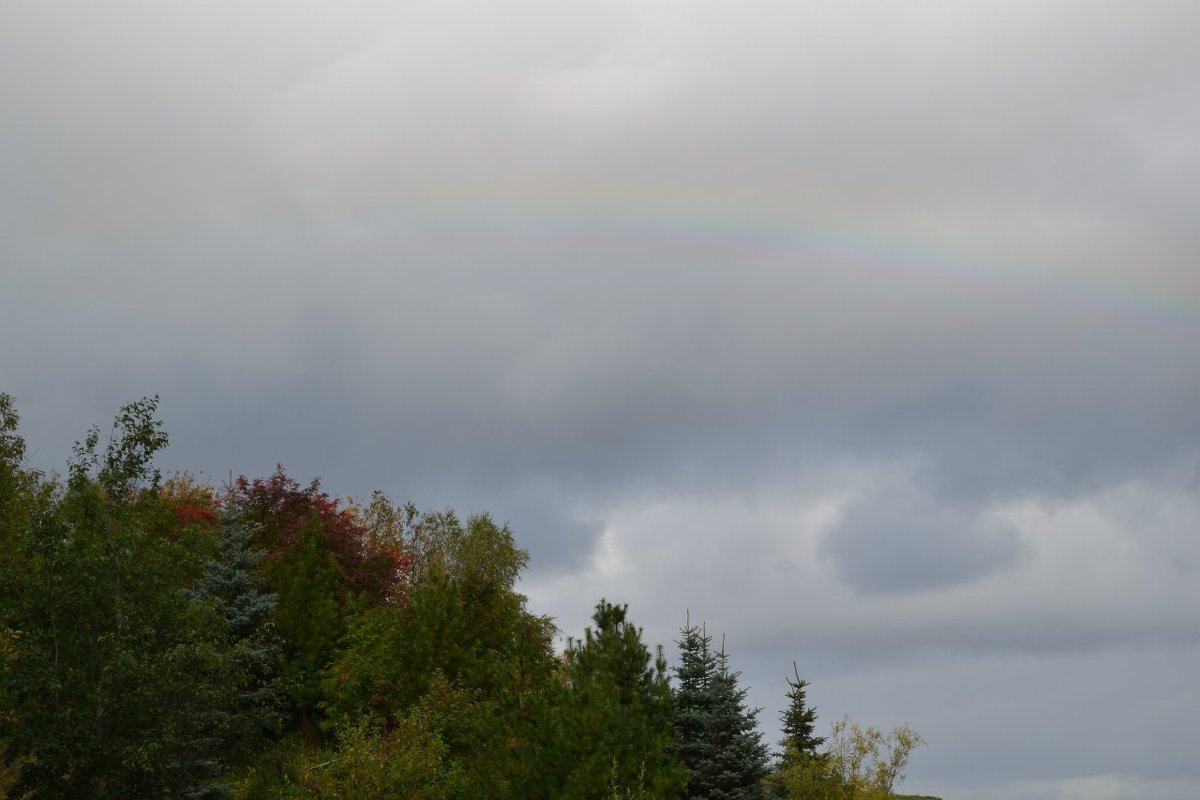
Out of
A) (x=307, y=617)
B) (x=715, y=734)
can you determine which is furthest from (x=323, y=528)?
(x=715, y=734)

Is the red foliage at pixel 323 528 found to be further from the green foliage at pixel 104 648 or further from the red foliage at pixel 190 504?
the green foliage at pixel 104 648

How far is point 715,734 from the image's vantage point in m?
53.8

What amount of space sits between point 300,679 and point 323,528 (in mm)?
9972

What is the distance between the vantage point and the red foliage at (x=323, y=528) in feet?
235

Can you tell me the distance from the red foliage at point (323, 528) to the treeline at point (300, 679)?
142 millimetres

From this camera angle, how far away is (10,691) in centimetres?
3834

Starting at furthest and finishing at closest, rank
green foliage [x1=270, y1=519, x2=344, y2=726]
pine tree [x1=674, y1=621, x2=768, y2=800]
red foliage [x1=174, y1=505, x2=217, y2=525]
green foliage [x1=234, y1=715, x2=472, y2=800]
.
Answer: red foliage [x1=174, y1=505, x2=217, y2=525] → green foliage [x1=270, y1=519, x2=344, y2=726] → pine tree [x1=674, y1=621, x2=768, y2=800] → green foliage [x1=234, y1=715, x2=472, y2=800]

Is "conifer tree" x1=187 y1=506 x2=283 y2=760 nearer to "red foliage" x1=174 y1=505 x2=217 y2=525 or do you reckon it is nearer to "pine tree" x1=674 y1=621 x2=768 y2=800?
"red foliage" x1=174 y1=505 x2=217 y2=525

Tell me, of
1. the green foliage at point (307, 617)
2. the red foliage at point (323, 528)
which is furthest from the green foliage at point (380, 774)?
the red foliage at point (323, 528)

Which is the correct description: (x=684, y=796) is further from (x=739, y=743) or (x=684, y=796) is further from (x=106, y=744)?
(x=106, y=744)

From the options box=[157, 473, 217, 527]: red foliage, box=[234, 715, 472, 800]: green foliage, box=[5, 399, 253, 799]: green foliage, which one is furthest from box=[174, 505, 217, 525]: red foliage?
box=[5, 399, 253, 799]: green foliage

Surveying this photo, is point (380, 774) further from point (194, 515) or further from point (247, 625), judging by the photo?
point (194, 515)

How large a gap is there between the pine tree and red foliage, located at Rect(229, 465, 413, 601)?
22.7 meters

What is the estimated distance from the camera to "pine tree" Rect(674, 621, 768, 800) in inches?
2080
